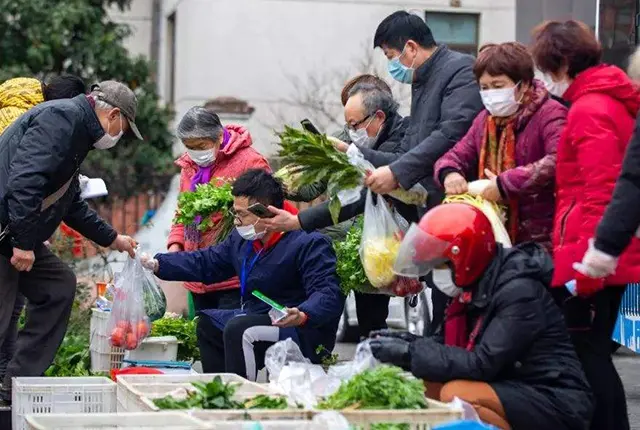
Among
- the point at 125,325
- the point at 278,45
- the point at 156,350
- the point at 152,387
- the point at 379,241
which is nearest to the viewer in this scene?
the point at 152,387

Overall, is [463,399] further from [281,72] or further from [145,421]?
[281,72]

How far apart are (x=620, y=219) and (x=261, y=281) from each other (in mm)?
3066

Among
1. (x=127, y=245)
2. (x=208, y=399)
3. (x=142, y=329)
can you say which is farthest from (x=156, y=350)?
(x=208, y=399)

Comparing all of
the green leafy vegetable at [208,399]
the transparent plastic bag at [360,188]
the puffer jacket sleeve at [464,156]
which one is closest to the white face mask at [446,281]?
the puffer jacket sleeve at [464,156]

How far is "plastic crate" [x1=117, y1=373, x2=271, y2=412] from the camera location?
6727 millimetres

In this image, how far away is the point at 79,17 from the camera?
23625 mm

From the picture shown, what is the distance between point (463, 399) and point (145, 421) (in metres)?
1.37

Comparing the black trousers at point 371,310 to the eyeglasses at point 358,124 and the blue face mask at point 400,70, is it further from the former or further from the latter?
the blue face mask at point 400,70

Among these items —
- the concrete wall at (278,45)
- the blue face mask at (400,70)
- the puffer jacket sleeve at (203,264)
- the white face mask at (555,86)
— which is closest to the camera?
the white face mask at (555,86)

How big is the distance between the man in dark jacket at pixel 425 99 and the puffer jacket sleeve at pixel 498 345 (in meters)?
1.31

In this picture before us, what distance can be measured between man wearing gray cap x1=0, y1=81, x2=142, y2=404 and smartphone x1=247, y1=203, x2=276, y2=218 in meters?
1.21

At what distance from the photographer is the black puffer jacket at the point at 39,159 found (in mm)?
8648

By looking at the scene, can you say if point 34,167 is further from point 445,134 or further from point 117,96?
point 445,134

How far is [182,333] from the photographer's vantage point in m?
9.89
